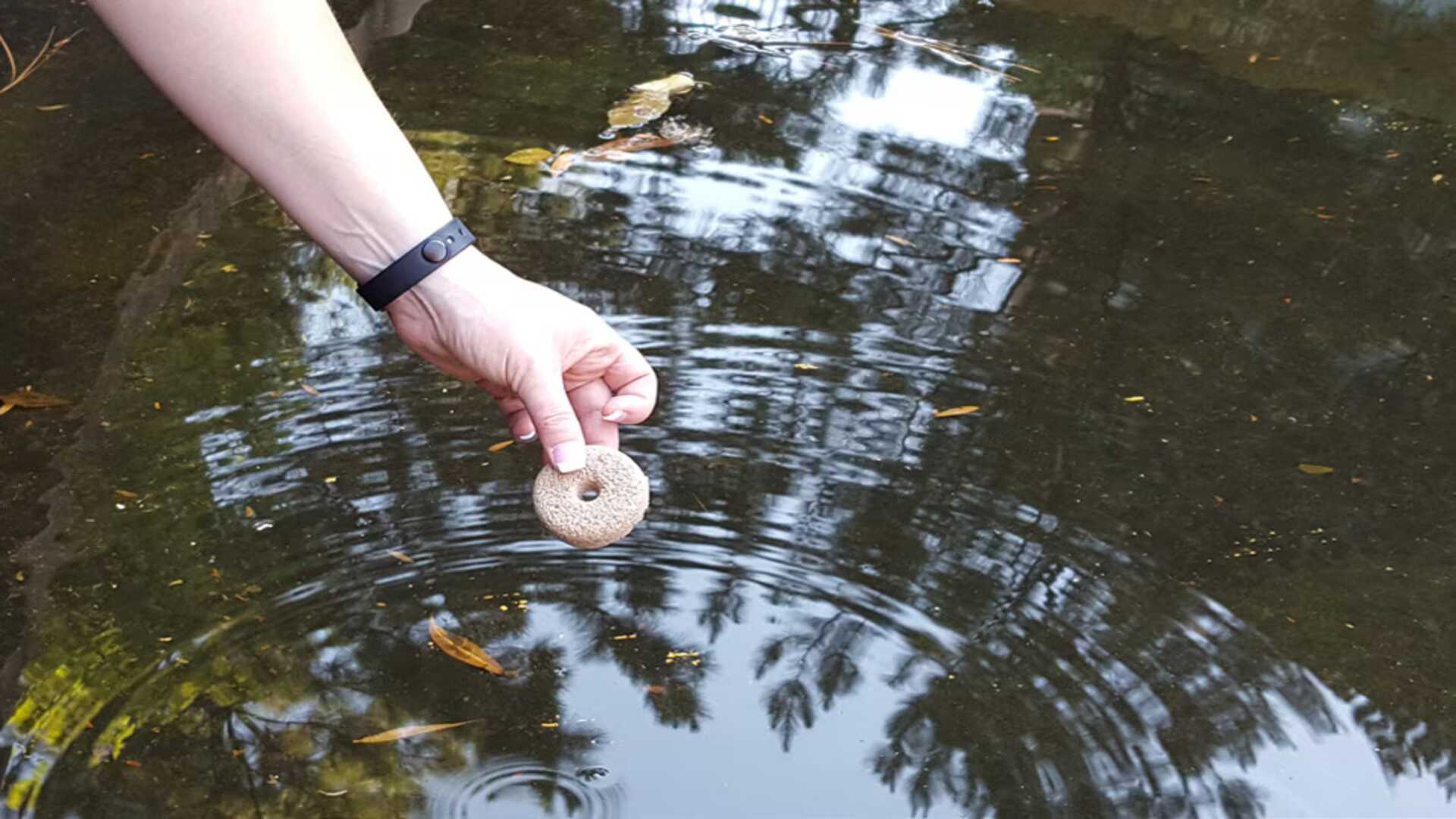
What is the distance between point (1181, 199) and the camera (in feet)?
12.7

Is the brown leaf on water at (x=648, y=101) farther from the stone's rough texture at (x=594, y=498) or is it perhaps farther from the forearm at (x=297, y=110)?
the forearm at (x=297, y=110)

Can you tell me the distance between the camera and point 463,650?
238 cm

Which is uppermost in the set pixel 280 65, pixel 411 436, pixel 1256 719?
pixel 280 65

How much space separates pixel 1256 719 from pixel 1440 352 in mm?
1377

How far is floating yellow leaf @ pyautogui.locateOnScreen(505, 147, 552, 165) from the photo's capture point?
397cm

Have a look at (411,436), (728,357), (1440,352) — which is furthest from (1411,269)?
(411,436)

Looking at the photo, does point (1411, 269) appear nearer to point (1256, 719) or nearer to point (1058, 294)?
point (1058, 294)

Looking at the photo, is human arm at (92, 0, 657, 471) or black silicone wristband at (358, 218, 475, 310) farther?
black silicone wristband at (358, 218, 475, 310)

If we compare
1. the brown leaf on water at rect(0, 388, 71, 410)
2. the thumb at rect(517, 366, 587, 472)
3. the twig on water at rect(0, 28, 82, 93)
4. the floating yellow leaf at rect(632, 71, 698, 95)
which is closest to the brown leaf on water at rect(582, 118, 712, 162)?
the floating yellow leaf at rect(632, 71, 698, 95)

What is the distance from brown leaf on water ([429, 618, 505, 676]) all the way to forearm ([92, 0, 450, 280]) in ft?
2.89

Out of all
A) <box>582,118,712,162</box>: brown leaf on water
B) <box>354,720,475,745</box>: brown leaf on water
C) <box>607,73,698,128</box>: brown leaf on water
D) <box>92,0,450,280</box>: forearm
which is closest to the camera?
<box>92,0,450,280</box>: forearm

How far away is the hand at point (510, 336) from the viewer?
5.65 feet

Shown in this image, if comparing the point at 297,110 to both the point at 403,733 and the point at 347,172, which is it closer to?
the point at 347,172

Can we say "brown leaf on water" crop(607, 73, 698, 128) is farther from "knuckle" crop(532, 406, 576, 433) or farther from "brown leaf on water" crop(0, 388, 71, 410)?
"knuckle" crop(532, 406, 576, 433)
